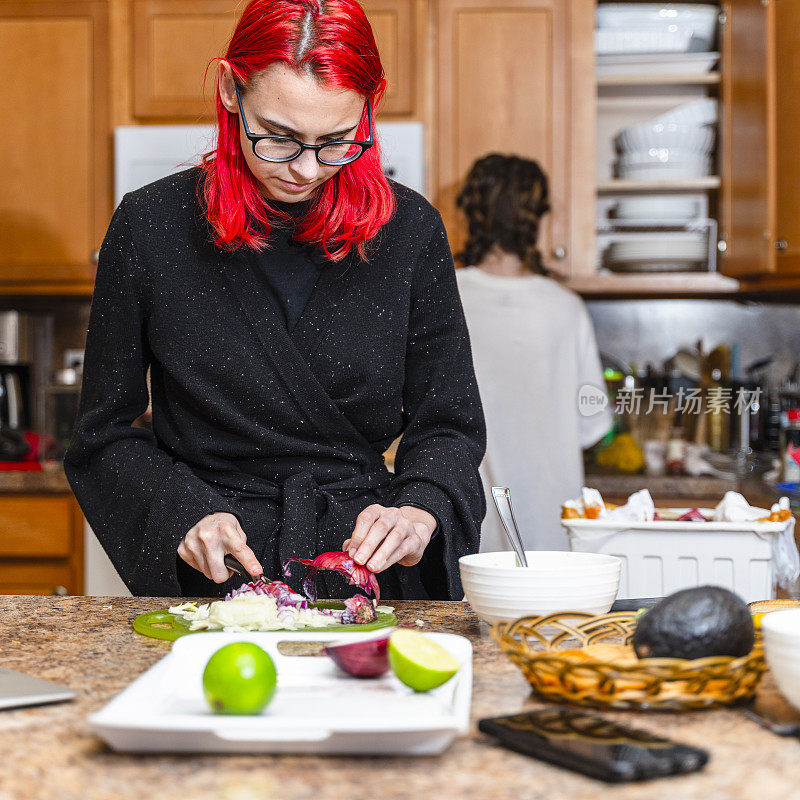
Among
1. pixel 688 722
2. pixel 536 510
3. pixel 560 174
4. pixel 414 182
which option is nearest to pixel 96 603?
pixel 688 722

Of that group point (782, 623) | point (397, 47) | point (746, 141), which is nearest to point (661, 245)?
point (746, 141)

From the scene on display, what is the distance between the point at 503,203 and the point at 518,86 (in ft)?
1.45

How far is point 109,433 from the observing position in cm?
129

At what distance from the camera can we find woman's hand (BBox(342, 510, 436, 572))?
3.47 ft

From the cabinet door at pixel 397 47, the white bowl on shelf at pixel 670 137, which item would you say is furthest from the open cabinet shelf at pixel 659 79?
the cabinet door at pixel 397 47

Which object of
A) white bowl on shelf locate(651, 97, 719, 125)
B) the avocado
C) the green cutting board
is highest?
white bowl on shelf locate(651, 97, 719, 125)

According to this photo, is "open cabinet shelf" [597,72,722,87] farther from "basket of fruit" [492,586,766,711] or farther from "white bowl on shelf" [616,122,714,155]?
"basket of fruit" [492,586,766,711]

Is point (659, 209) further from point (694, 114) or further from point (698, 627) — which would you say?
point (698, 627)

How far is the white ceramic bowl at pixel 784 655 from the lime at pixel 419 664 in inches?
8.5

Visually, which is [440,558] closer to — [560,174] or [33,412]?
[560,174]

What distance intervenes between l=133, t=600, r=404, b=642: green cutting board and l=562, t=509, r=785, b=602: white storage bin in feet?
2.04

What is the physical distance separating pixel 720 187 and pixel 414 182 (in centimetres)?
89

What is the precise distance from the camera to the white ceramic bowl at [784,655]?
68cm

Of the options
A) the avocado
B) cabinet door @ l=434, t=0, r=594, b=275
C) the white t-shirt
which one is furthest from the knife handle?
cabinet door @ l=434, t=0, r=594, b=275
